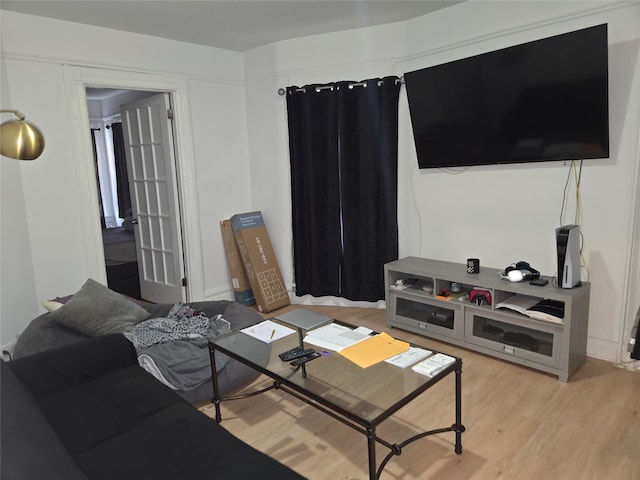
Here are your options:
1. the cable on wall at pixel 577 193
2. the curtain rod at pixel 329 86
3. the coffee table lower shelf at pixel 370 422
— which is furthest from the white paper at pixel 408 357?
the curtain rod at pixel 329 86

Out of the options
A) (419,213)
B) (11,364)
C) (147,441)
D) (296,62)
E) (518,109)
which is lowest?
(147,441)

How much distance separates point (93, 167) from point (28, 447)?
2.77m

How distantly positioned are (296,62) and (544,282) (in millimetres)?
2791

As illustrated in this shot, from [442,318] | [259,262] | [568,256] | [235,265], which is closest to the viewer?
[568,256]

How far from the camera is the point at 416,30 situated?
3.50 metres

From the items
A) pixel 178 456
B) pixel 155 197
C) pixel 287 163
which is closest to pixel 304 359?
pixel 178 456

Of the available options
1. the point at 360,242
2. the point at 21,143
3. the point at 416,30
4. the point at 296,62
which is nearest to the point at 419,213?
the point at 360,242

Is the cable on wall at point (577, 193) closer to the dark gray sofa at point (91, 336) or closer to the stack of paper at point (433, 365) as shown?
the stack of paper at point (433, 365)

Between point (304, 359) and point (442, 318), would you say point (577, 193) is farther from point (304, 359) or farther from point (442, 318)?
point (304, 359)

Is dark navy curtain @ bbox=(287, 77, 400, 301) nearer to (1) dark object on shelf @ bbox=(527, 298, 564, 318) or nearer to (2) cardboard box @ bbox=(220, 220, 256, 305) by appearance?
Answer: (2) cardboard box @ bbox=(220, 220, 256, 305)

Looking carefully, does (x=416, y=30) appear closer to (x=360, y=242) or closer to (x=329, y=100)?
(x=329, y=100)

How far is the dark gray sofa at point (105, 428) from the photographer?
120cm

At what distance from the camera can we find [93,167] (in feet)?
11.3

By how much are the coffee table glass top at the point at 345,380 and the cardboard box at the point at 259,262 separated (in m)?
1.96
